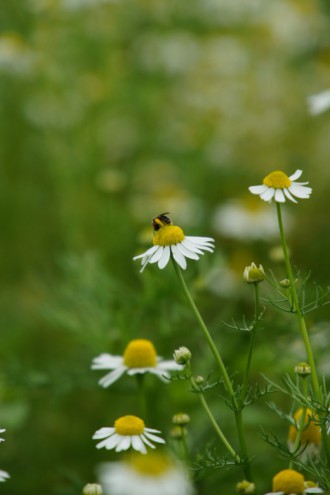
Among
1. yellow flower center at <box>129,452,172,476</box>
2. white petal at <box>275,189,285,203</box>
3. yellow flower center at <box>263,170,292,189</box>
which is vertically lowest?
yellow flower center at <box>129,452,172,476</box>

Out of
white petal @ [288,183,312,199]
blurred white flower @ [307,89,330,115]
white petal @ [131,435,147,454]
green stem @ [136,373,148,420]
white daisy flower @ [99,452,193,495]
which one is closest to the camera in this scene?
white daisy flower @ [99,452,193,495]

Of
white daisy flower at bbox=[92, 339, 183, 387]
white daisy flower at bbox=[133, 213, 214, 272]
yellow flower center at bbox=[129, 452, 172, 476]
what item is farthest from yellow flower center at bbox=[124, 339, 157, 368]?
yellow flower center at bbox=[129, 452, 172, 476]

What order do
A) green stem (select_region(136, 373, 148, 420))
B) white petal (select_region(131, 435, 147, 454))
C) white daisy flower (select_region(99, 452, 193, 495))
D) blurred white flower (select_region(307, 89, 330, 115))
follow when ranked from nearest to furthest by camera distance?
white daisy flower (select_region(99, 452, 193, 495)) < white petal (select_region(131, 435, 147, 454)) < green stem (select_region(136, 373, 148, 420)) < blurred white flower (select_region(307, 89, 330, 115))

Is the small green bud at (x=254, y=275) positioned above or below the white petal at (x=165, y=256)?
below

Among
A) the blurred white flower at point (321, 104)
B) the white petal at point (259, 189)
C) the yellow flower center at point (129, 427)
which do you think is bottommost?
the yellow flower center at point (129, 427)

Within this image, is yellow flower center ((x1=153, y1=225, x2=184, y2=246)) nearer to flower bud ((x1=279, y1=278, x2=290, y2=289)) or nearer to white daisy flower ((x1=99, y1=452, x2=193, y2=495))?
flower bud ((x1=279, y1=278, x2=290, y2=289))

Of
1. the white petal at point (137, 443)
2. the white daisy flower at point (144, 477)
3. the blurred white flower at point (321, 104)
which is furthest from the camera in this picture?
the blurred white flower at point (321, 104)

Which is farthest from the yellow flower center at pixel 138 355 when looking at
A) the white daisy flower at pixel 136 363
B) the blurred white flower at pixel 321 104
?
the blurred white flower at pixel 321 104

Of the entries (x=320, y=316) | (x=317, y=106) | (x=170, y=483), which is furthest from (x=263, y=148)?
(x=170, y=483)

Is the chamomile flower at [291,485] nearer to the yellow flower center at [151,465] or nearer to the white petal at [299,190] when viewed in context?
the yellow flower center at [151,465]
